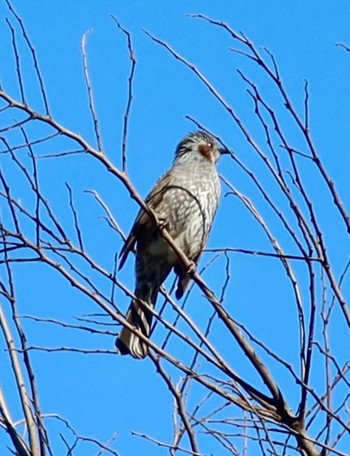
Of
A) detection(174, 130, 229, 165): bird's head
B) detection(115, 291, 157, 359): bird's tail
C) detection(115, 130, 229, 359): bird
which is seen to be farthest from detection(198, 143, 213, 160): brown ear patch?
A: detection(115, 291, 157, 359): bird's tail

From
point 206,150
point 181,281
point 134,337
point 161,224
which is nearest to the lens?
point 161,224

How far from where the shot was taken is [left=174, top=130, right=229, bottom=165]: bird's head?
667cm

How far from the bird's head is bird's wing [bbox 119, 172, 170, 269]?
40cm

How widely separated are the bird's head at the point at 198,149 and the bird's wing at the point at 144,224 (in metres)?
0.40

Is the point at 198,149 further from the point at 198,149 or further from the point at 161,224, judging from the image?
the point at 161,224

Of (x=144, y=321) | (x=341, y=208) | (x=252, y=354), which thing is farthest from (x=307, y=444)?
(x=144, y=321)

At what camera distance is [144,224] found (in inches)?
232

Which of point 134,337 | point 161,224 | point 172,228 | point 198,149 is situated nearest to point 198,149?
point 198,149

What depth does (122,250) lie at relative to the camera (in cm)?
554

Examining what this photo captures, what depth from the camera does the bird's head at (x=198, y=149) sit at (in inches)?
263

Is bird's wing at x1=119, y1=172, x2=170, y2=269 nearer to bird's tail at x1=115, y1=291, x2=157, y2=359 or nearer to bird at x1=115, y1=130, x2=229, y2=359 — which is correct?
bird at x1=115, y1=130, x2=229, y2=359

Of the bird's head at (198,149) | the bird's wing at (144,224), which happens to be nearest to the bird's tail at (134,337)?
the bird's wing at (144,224)

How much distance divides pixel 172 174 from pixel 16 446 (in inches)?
132

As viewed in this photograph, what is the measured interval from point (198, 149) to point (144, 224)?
1058mm
